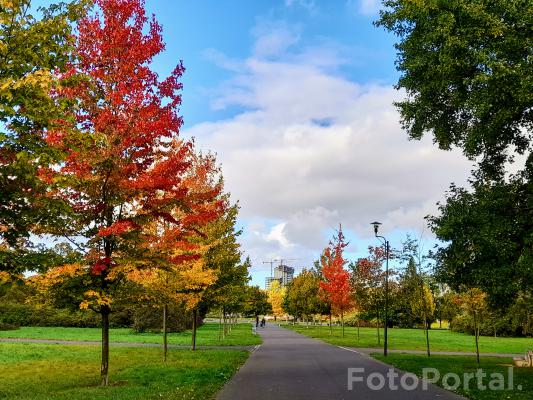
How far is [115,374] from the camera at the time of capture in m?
15.1

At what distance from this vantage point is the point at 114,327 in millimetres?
51594

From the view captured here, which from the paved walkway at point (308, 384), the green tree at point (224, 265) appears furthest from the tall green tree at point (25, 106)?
the green tree at point (224, 265)

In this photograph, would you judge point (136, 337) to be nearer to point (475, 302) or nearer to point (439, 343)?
point (439, 343)

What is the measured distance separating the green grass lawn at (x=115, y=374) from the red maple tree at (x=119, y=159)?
1310 mm

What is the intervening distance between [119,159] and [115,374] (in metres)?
7.20

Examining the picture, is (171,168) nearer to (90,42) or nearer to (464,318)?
(90,42)

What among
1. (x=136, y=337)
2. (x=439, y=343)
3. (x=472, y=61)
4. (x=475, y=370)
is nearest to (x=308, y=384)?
(x=475, y=370)

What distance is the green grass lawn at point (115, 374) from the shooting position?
1138 cm

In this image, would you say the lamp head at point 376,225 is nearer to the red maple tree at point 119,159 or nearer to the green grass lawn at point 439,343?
the green grass lawn at point 439,343

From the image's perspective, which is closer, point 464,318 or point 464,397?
point 464,397

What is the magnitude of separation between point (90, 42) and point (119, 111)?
223cm

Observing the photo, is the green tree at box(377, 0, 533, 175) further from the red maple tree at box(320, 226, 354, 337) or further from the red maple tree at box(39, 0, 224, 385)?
the red maple tree at box(320, 226, 354, 337)

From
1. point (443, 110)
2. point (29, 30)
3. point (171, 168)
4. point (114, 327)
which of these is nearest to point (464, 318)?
point (114, 327)

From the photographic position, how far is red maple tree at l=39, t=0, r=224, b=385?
12.7m
